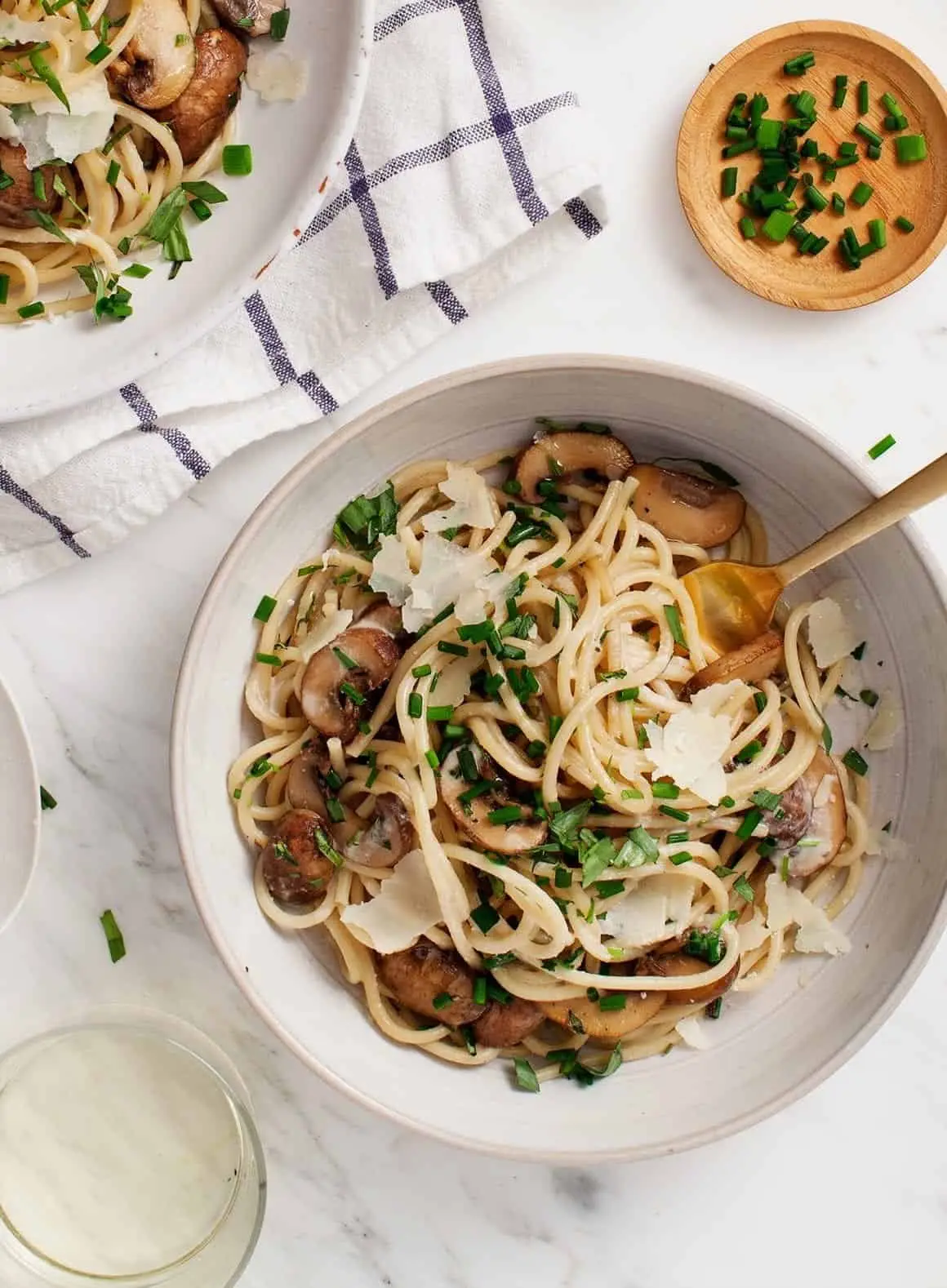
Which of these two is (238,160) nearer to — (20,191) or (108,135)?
(108,135)

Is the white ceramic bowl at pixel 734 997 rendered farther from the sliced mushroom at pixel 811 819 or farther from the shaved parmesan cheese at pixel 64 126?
the shaved parmesan cheese at pixel 64 126

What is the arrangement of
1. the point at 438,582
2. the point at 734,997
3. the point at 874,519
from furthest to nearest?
the point at 734,997
the point at 438,582
the point at 874,519

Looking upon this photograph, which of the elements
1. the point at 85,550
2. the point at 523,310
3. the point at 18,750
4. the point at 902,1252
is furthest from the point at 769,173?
the point at 902,1252

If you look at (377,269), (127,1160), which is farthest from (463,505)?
(127,1160)

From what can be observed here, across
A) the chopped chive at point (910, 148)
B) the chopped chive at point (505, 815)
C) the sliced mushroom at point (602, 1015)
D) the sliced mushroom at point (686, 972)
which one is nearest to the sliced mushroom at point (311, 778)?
the chopped chive at point (505, 815)

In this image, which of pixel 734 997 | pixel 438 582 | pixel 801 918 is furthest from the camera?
pixel 734 997

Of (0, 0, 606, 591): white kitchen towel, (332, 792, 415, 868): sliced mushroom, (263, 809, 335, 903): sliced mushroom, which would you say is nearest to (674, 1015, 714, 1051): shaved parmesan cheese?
(332, 792, 415, 868): sliced mushroom
